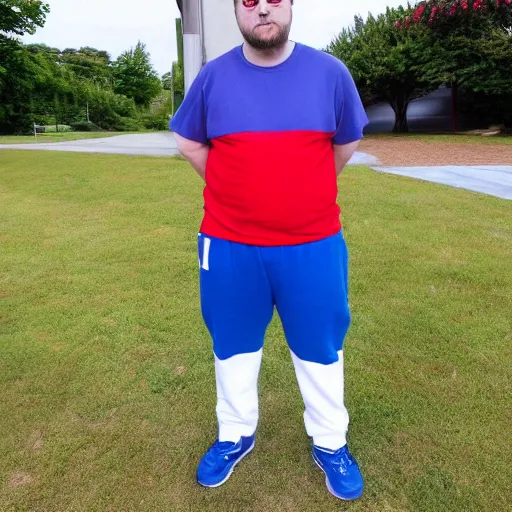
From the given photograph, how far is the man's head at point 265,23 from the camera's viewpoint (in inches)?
60.5

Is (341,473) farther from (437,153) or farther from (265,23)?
(437,153)

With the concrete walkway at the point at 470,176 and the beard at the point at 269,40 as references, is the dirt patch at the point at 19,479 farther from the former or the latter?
the concrete walkway at the point at 470,176

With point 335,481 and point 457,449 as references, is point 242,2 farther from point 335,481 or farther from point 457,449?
point 457,449

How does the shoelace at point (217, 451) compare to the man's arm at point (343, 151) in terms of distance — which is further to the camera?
the shoelace at point (217, 451)

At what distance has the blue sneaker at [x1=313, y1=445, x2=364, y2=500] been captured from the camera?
71.6 inches

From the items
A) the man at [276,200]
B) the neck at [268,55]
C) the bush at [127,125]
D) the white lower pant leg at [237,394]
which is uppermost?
the neck at [268,55]

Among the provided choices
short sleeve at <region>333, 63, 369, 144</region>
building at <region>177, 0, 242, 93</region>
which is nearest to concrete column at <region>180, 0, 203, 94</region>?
building at <region>177, 0, 242, 93</region>

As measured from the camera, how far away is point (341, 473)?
184 centimetres

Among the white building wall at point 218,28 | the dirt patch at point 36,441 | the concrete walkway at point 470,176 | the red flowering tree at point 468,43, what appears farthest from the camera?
the red flowering tree at point 468,43

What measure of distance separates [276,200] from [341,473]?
1003mm

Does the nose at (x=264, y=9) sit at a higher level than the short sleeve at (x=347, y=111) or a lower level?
higher

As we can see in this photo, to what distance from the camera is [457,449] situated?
2.06m

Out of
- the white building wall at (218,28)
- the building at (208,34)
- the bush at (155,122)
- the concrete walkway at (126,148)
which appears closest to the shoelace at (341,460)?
the building at (208,34)

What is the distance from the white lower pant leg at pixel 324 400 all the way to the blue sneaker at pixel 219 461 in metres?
0.29
